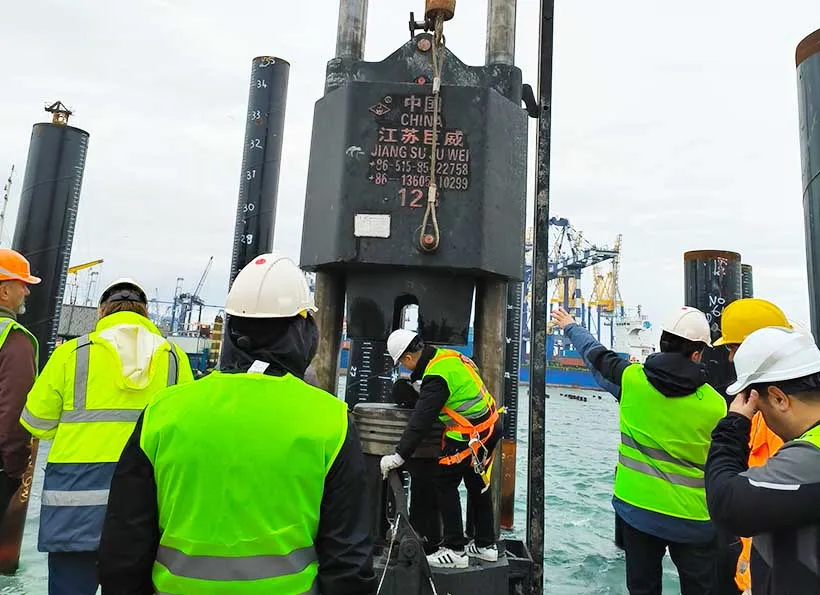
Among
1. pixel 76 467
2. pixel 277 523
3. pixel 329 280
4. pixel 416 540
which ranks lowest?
pixel 416 540

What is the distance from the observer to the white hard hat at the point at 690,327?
3.63 meters

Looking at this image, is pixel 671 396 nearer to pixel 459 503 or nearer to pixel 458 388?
pixel 458 388

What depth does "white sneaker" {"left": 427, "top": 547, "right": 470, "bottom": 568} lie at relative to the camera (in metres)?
4.00

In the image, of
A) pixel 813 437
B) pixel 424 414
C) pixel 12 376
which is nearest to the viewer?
pixel 813 437

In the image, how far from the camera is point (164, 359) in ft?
11.2

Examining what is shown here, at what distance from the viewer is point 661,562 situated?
3.66 metres

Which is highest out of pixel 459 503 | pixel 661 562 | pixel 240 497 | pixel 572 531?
pixel 240 497

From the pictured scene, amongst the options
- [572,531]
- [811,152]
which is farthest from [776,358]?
[572,531]

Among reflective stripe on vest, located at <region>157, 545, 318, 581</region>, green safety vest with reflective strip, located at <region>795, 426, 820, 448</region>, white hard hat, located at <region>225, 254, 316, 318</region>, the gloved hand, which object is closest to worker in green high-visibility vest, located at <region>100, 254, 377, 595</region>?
reflective stripe on vest, located at <region>157, 545, 318, 581</region>

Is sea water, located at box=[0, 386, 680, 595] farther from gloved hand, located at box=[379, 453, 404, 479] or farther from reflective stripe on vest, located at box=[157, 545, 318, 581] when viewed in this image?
reflective stripe on vest, located at box=[157, 545, 318, 581]

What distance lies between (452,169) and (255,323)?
9.00 ft

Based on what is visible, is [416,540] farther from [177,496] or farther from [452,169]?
[452,169]

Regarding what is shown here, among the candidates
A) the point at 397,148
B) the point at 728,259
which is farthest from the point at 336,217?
the point at 728,259

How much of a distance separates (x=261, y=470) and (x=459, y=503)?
9.92ft
